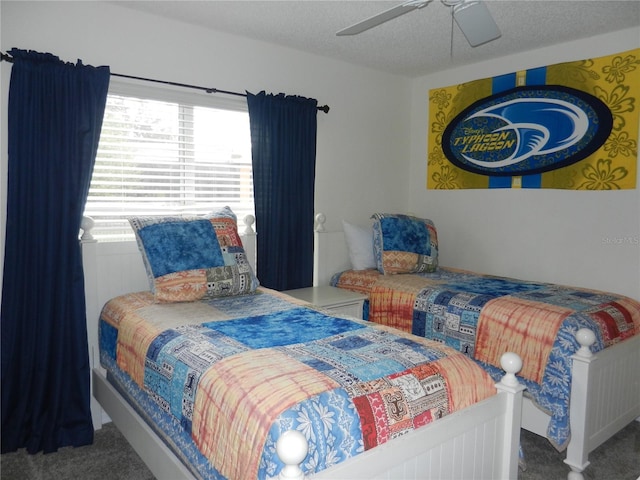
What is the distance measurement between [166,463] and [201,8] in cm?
229

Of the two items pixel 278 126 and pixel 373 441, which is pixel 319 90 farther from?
pixel 373 441

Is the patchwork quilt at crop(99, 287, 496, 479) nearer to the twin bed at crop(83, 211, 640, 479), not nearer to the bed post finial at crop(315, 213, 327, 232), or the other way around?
the twin bed at crop(83, 211, 640, 479)

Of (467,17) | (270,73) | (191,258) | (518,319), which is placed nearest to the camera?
(467,17)

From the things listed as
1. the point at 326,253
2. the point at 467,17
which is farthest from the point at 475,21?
the point at 326,253

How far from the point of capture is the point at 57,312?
2.39 metres

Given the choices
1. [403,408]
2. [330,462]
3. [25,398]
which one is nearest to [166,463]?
[330,462]

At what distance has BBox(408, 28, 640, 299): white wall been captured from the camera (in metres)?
2.97

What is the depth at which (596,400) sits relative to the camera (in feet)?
7.14

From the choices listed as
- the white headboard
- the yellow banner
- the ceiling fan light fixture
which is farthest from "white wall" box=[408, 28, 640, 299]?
the ceiling fan light fixture

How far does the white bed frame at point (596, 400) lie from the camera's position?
208cm

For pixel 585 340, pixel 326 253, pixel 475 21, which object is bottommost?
pixel 585 340

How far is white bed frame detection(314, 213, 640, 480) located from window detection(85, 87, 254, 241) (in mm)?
2132

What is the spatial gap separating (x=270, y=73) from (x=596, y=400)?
271cm

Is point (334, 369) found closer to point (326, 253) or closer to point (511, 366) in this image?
point (511, 366)
